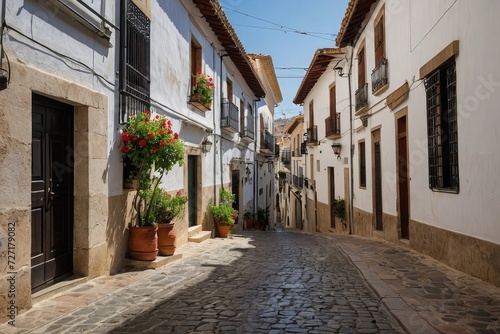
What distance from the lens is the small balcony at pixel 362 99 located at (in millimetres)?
10939

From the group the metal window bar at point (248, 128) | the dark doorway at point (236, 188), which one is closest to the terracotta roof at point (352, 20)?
the metal window bar at point (248, 128)

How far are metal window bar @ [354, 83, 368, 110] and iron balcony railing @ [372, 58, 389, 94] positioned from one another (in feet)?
2.42

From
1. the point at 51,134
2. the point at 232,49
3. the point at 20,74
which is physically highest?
the point at 232,49

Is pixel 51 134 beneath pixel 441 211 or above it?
above

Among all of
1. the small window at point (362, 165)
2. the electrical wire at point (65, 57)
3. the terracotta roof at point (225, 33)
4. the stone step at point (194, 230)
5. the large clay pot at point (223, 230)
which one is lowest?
the large clay pot at point (223, 230)

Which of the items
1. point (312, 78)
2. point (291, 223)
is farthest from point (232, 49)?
point (291, 223)

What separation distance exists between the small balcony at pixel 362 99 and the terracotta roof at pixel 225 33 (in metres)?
3.65

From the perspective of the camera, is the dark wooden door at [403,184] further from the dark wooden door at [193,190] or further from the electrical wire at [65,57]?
the electrical wire at [65,57]

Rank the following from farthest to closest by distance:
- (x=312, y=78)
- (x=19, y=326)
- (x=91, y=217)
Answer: (x=312, y=78) → (x=91, y=217) → (x=19, y=326)

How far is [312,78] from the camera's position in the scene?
18.2m

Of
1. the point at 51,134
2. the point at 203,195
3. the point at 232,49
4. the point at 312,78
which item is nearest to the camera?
the point at 51,134

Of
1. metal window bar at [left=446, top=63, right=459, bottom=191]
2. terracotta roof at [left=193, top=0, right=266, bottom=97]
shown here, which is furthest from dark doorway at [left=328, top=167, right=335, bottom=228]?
metal window bar at [left=446, top=63, right=459, bottom=191]

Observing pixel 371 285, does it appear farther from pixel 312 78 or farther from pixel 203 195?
pixel 312 78

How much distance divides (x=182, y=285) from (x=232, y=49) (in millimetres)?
8663
